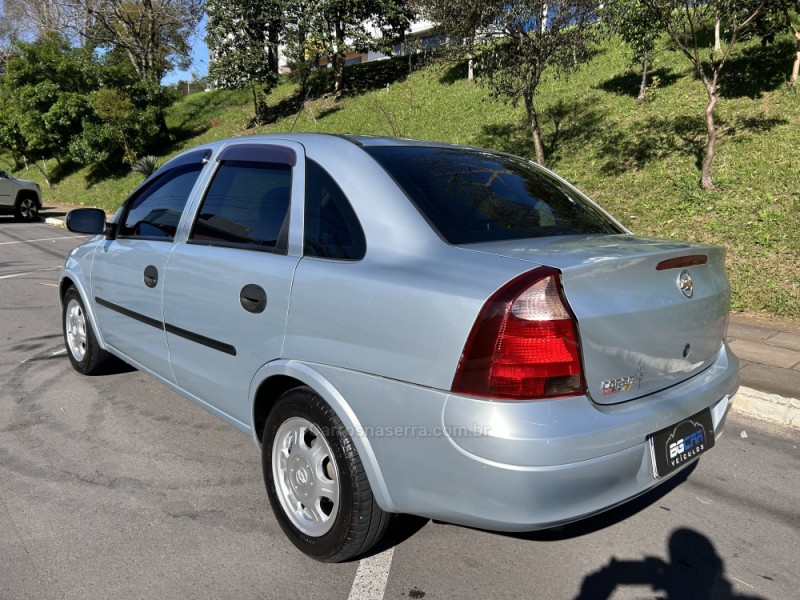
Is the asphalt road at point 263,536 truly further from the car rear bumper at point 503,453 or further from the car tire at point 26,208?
the car tire at point 26,208

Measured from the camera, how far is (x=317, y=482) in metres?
2.46

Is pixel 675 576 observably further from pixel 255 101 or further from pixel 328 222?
pixel 255 101

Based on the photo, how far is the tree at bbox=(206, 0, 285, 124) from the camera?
23.6 metres

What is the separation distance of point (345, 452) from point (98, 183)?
1070 inches

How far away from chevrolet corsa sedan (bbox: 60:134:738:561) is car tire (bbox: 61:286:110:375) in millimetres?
1555

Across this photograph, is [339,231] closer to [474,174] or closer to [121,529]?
[474,174]

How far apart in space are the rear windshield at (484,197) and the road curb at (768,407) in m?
2.08

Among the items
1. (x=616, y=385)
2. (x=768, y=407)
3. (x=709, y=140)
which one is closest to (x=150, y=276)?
(x=616, y=385)

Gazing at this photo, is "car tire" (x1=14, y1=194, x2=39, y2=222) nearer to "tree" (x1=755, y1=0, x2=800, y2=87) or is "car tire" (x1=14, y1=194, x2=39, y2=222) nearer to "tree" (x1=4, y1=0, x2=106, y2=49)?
"tree" (x1=4, y1=0, x2=106, y2=49)

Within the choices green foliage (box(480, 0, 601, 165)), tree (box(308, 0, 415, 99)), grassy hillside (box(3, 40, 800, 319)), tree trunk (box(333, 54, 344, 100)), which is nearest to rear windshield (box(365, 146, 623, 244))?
grassy hillside (box(3, 40, 800, 319))

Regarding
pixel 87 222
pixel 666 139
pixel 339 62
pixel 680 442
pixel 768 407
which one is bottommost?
pixel 768 407

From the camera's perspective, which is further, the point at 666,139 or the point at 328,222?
the point at 666,139

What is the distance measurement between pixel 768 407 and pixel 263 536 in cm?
350

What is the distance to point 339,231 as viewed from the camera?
2465 mm
